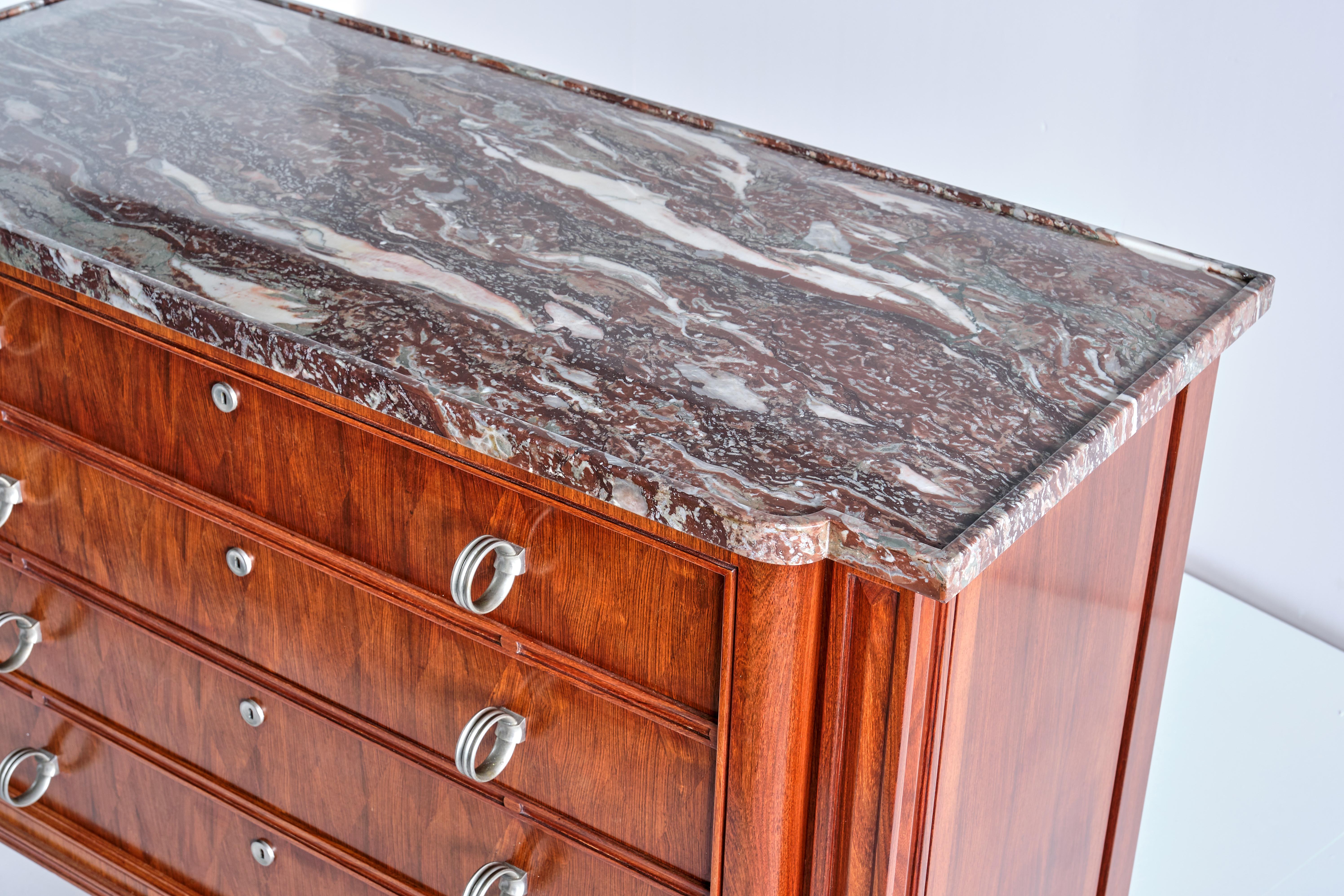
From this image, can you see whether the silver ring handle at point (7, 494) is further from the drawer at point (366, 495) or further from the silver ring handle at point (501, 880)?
the silver ring handle at point (501, 880)

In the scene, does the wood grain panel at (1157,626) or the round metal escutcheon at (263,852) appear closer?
the wood grain panel at (1157,626)

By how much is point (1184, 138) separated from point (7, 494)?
1.65 metres

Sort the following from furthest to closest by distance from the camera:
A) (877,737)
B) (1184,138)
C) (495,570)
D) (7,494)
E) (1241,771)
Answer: (1184,138)
(1241,771)
(7,494)
(495,570)
(877,737)

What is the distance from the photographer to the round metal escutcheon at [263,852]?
1.39m

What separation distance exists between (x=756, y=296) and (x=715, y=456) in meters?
0.26

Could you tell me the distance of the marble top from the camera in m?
0.92

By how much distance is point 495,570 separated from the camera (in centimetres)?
105

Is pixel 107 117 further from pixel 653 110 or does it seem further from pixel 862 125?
pixel 862 125

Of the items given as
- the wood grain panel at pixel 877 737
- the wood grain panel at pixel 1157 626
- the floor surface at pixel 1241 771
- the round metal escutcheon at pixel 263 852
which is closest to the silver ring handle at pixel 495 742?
the wood grain panel at pixel 877 737

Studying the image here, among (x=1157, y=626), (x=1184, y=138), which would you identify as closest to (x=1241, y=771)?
(x=1157, y=626)

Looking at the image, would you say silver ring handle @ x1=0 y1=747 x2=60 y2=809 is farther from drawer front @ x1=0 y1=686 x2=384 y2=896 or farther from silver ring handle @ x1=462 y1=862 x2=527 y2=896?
silver ring handle @ x1=462 y1=862 x2=527 y2=896

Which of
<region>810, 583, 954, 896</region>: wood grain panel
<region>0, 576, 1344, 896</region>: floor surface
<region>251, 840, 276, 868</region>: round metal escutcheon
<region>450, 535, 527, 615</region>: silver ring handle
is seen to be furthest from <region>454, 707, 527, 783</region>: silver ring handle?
<region>0, 576, 1344, 896</region>: floor surface

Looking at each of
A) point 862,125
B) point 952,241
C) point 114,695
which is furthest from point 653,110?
point 862,125

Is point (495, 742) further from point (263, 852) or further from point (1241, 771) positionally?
point (1241, 771)
